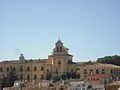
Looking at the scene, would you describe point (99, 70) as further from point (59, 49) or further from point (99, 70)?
point (59, 49)

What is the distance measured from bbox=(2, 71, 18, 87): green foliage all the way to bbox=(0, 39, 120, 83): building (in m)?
3.28

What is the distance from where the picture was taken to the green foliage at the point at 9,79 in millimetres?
80562

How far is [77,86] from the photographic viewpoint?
5653 cm

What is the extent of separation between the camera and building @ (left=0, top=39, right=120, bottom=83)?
8231 cm

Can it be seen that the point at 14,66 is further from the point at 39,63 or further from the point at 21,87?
the point at 21,87

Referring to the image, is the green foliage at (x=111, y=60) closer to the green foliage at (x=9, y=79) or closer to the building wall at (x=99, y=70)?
the building wall at (x=99, y=70)

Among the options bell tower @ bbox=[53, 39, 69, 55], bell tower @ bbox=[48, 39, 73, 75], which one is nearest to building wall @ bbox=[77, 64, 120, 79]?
bell tower @ bbox=[48, 39, 73, 75]

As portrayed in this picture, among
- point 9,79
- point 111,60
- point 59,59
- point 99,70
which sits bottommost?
point 9,79

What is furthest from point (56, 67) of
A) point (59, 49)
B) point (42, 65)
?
point (42, 65)

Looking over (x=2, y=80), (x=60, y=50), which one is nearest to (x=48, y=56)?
(x=60, y=50)

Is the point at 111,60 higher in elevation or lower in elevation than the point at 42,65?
higher

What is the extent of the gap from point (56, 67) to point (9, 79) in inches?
362

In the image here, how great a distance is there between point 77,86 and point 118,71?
90.4 feet

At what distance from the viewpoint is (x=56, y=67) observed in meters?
86.1
